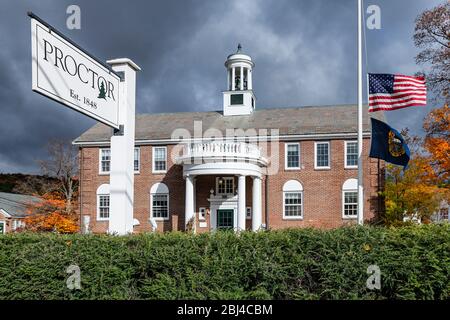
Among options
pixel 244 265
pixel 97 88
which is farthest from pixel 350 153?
pixel 244 265

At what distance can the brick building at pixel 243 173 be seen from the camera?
25.2m

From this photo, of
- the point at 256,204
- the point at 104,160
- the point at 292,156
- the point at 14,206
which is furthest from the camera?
the point at 14,206

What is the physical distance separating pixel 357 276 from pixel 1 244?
5.39 metres

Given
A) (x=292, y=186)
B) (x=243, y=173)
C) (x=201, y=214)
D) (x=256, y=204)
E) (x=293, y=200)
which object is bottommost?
(x=201, y=214)

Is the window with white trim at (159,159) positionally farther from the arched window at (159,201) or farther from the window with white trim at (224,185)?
the window with white trim at (224,185)

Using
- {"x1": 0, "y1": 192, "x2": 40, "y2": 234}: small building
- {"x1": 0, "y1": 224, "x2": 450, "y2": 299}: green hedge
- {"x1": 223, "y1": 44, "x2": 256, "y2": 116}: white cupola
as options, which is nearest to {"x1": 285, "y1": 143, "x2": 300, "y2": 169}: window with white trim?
{"x1": 223, "y1": 44, "x2": 256, "y2": 116}: white cupola

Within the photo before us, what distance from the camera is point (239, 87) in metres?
32.5

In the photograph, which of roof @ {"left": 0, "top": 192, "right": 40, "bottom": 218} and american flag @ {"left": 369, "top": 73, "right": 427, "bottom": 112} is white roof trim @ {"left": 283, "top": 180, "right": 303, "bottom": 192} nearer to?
american flag @ {"left": 369, "top": 73, "right": 427, "bottom": 112}

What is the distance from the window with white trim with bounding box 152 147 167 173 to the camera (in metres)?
28.6

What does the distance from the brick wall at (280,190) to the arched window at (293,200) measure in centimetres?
25

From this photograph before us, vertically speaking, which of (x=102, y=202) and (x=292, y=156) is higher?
(x=292, y=156)

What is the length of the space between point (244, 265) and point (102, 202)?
25259 mm

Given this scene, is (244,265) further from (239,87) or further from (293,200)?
(239,87)
